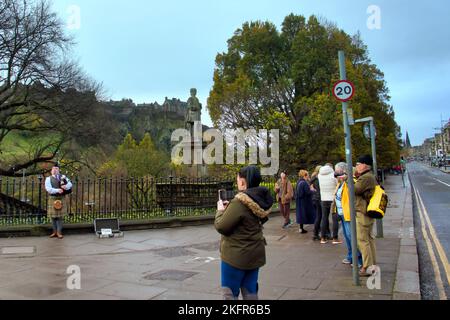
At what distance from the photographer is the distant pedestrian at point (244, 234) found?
3.60 m

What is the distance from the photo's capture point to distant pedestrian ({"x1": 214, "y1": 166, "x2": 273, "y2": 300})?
3596 mm

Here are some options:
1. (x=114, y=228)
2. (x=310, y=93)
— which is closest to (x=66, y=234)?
(x=114, y=228)

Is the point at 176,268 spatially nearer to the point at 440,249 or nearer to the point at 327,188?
the point at 327,188

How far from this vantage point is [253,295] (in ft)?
12.3

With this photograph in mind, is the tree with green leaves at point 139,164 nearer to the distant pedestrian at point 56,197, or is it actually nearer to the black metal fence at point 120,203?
the black metal fence at point 120,203

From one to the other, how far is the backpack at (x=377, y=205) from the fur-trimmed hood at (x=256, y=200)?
8.41ft

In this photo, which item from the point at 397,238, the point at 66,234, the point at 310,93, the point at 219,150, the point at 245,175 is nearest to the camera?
the point at 245,175

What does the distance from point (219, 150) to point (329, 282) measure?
17.7 meters

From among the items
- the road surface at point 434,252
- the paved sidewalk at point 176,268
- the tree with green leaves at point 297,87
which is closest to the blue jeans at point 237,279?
the paved sidewalk at point 176,268

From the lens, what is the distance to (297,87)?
35594 millimetres

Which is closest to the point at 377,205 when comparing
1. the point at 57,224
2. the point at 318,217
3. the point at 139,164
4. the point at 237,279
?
the point at 237,279

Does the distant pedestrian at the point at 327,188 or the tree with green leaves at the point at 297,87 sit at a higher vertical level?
the tree with green leaves at the point at 297,87

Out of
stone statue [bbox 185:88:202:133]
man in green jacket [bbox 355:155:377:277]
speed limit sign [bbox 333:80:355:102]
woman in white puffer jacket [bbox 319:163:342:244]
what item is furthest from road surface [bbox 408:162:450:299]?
stone statue [bbox 185:88:202:133]

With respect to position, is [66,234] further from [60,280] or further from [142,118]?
[142,118]
